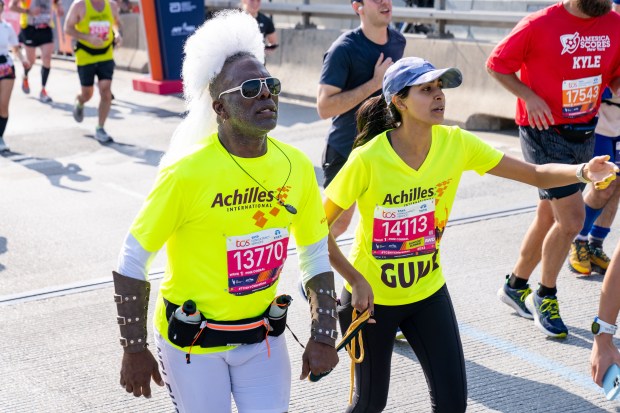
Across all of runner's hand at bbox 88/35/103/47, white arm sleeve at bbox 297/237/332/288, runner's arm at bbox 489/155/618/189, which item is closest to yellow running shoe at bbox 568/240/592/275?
runner's arm at bbox 489/155/618/189

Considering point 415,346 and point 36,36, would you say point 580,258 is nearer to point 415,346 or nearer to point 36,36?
point 415,346

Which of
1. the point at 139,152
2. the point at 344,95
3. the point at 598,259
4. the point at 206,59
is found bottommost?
the point at 139,152

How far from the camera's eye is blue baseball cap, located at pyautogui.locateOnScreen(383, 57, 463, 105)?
3832 millimetres

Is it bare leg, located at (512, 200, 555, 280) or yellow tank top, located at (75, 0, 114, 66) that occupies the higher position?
yellow tank top, located at (75, 0, 114, 66)

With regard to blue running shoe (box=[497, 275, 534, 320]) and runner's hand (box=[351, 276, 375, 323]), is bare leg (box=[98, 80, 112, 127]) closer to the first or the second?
blue running shoe (box=[497, 275, 534, 320])

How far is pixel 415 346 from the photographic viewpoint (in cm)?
390

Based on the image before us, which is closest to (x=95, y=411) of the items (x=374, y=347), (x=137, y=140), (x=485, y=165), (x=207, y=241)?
(x=374, y=347)

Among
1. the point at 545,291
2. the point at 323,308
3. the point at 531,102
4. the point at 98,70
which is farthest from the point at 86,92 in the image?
the point at 323,308

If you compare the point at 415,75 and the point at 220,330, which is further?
the point at 415,75

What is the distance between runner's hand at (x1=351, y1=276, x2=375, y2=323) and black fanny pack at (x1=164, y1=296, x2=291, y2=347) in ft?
1.33

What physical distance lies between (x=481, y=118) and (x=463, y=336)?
20.5 feet

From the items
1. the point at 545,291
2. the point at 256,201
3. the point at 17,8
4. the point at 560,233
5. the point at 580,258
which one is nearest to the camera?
the point at 256,201

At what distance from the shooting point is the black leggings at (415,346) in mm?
3766

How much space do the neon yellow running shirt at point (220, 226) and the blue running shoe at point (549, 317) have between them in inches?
104
